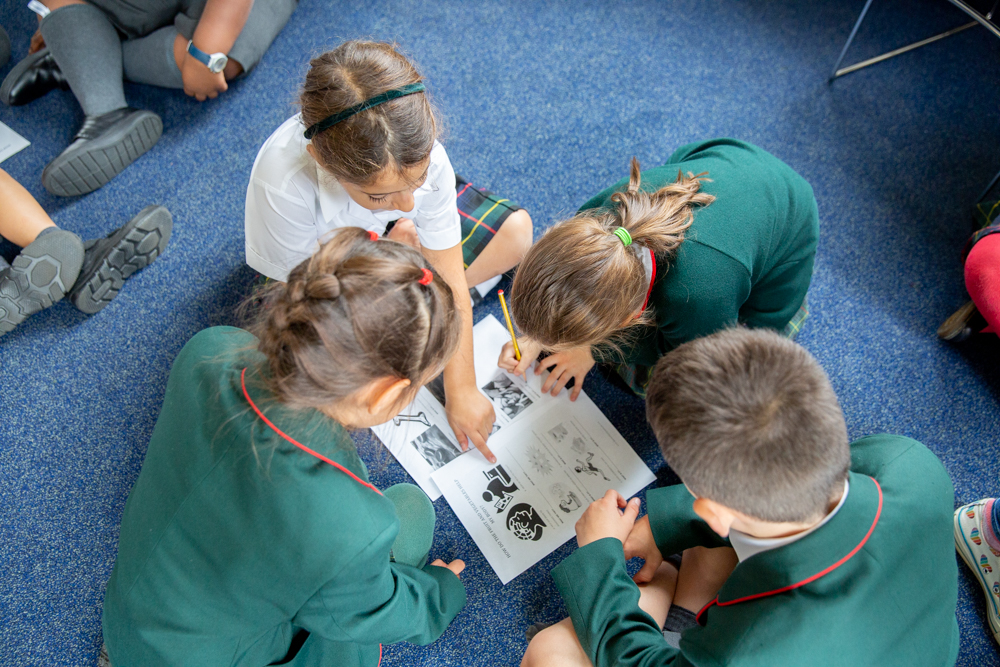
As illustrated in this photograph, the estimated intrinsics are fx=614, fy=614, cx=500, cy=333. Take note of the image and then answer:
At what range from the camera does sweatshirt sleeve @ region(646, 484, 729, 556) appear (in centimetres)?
93

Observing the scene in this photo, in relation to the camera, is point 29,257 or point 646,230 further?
point 29,257

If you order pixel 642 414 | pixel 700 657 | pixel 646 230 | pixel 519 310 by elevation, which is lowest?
pixel 642 414

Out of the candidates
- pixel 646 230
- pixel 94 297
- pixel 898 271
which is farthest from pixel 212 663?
pixel 898 271

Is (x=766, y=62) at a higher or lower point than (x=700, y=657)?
higher

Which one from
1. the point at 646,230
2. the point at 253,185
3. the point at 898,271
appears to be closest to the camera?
the point at 646,230

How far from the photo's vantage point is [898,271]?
1289mm

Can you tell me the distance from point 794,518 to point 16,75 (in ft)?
6.06

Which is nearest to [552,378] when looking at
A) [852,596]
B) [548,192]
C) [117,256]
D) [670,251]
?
[670,251]

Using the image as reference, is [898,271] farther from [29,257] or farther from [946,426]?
[29,257]

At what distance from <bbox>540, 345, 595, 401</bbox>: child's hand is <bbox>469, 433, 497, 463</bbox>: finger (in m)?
0.15

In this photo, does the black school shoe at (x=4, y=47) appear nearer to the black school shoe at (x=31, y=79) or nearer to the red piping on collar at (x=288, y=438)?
the black school shoe at (x=31, y=79)

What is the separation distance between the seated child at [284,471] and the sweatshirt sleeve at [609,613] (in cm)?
26

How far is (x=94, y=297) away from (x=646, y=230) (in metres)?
1.10

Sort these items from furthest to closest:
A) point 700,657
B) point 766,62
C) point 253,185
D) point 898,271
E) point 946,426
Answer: point 766,62, point 898,271, point 946,426, point 253,185, point 700,657
